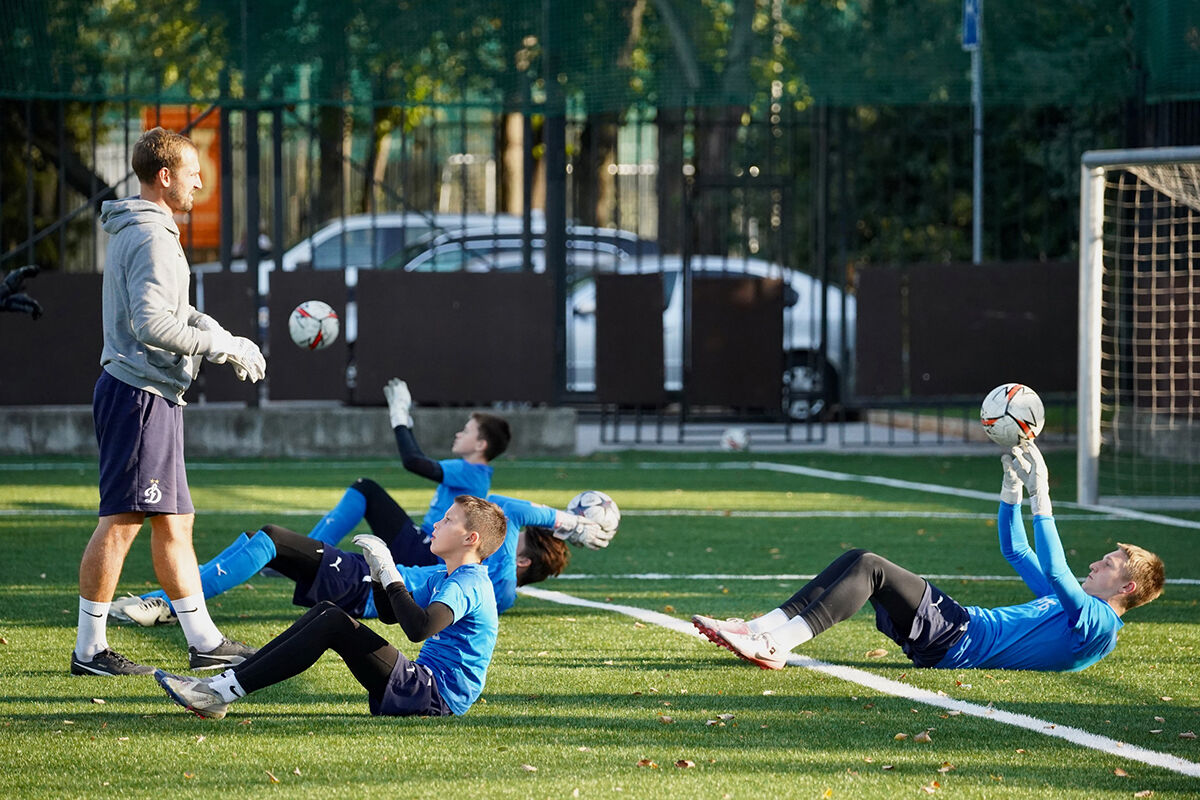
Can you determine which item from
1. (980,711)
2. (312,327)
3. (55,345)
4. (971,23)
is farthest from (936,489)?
(55,345)

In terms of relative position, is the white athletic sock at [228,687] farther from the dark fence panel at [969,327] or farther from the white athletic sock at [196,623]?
the dark fence panel at [969,327]

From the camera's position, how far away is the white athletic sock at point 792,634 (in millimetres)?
5617

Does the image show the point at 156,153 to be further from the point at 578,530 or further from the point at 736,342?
the point at 736,342

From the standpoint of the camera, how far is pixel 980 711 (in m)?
5.34

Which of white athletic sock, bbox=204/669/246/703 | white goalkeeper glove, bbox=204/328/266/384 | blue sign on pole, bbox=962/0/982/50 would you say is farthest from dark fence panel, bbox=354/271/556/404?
white athletic sock, bbox=204/669/246/703

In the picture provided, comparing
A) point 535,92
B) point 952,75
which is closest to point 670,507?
point 535,92

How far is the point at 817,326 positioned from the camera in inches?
713

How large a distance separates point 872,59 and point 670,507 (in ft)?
21.3

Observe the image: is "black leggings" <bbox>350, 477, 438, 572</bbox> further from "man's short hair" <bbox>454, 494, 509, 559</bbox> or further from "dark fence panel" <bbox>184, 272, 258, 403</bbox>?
"dark fence panel" <bbox>184, 272, 258, 403</bbox>

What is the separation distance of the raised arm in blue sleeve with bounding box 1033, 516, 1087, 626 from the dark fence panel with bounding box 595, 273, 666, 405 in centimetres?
949

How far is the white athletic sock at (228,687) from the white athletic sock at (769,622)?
2.01 meters

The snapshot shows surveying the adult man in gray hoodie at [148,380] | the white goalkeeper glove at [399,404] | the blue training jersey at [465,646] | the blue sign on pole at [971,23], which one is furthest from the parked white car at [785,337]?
the blue training jersey at [465,646]

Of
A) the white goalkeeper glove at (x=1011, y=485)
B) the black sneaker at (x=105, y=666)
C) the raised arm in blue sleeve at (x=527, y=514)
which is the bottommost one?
the black sneaker at (x=105, y=666)

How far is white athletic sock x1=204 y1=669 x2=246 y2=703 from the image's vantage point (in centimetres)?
493
